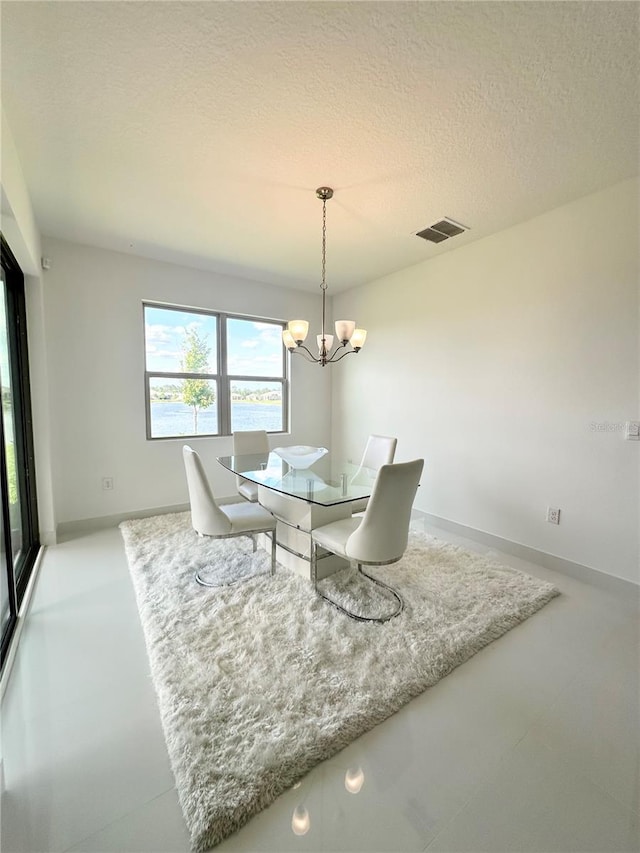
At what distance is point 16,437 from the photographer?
2645 mm

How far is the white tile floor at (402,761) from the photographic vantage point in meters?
1.05

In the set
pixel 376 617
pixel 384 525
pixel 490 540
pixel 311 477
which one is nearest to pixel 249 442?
pixel 311 477

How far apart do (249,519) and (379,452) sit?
140cm

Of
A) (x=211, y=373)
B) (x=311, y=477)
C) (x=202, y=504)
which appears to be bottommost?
(x=202, y=504)

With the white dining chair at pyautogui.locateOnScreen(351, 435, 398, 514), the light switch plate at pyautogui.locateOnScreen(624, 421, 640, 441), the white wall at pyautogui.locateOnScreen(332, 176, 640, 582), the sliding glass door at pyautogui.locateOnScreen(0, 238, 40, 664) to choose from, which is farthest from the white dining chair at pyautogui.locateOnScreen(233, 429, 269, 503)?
the light switch plate at pyautogui.locateOnScreen(624, 421, 640, 441)

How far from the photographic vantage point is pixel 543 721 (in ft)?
4.68

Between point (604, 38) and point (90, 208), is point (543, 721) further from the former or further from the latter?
point (90, 208)

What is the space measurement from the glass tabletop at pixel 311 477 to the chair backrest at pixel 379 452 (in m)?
0.29

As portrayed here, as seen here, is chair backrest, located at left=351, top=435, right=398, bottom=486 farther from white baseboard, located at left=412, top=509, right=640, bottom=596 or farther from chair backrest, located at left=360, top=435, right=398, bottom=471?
white baseboard, located at left=412, top=509, right=640, bottom=596

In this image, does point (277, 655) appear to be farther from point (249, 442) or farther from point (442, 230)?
point (442, 230)

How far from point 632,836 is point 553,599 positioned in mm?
1372

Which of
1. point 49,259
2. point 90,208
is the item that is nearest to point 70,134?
point 90,208

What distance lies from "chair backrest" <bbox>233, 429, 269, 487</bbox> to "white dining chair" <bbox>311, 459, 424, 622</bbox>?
5.38ft

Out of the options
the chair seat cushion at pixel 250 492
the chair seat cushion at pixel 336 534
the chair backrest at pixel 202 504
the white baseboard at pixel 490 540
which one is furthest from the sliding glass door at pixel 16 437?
the chair seat cushion at pixel 336 534
